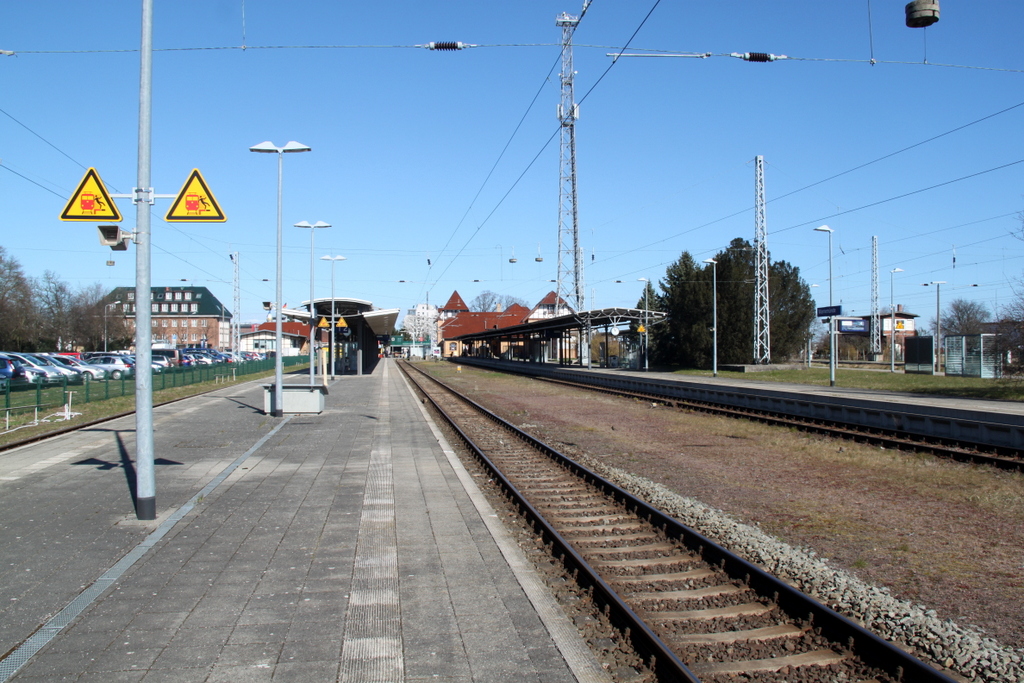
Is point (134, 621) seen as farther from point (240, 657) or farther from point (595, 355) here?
point (595, 355)

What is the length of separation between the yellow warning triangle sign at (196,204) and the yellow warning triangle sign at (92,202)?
66 cm

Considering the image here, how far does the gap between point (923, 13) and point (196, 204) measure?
8.98m

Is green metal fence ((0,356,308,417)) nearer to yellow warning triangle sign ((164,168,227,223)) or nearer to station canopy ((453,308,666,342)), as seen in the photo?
yellow warning triangle sign ((164,168,227,223))

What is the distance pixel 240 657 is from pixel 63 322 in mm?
67647

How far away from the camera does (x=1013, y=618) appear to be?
5.43 metres

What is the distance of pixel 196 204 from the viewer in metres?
8.72

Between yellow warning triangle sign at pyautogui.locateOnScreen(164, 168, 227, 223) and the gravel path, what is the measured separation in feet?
21.0

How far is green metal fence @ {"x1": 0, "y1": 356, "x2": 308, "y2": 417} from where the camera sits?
1959 cm

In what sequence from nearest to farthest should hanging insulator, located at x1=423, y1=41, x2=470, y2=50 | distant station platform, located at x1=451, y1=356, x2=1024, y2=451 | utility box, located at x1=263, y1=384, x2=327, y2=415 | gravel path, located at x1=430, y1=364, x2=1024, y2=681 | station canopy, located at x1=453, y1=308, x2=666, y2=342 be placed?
gravel path, located at x1=430, y1=364, x2=1024, y2=681 → hanging insulator, located at x1=423, y1=41, x2=470, y2=50 → distant station platform, located at x1=451, y1=356, x2=1024, y2=451 → utility box, located at x1=263, y1=384, x2=327, y2=415 → station canopy, located at x1=453, y1=308, x2=666, y2=342

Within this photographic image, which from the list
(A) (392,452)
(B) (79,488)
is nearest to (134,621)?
(B) (79,488)

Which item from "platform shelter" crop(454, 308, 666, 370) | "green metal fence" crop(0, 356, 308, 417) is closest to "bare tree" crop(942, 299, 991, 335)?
"platform shelter" crop(454, 308, 666, 370)

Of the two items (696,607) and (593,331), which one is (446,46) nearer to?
(696,607)

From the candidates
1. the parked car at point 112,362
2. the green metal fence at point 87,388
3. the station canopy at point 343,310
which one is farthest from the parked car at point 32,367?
the station canopy at point 343,310

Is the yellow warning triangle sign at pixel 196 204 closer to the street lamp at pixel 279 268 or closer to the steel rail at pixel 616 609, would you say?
the steel rail at pixel 616 609
